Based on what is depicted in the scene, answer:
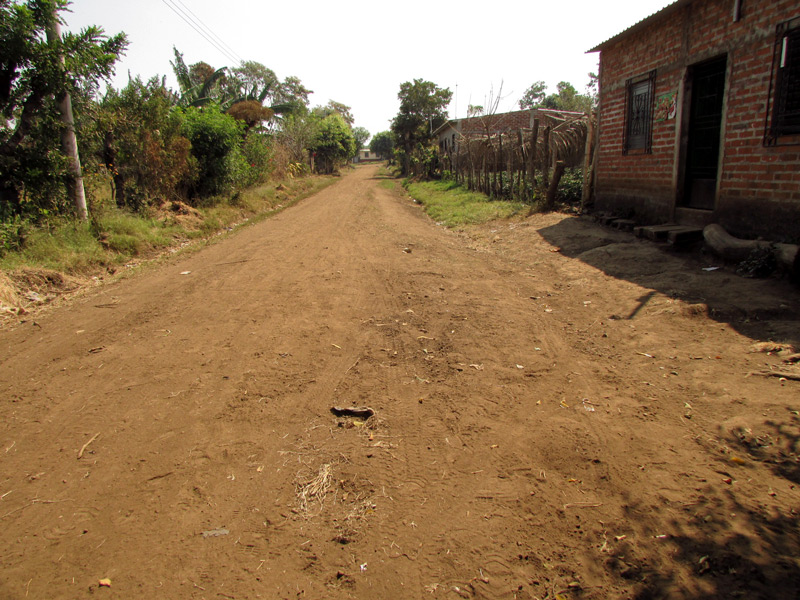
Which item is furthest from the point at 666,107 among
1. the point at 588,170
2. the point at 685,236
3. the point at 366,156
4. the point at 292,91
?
the point at 366,156

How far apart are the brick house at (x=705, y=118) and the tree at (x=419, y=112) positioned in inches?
1276

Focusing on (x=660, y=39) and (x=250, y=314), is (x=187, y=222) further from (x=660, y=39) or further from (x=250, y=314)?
(x=660, y=39)

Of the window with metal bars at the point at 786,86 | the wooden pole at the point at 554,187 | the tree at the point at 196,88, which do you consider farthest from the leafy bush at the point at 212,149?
the window with metal bars at the point at 786,86

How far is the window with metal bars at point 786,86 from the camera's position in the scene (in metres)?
5.93

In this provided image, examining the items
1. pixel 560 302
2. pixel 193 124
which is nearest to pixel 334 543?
pixel 560 302

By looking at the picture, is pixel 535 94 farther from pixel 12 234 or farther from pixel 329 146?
pixel 12 234

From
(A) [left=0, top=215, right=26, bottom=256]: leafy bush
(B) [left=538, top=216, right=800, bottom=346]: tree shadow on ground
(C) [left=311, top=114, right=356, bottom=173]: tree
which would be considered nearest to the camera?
(B) [left=538, top=216, right=800, bottom=346]: tree shadow on ground

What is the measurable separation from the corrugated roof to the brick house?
23mm

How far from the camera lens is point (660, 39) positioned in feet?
27.6

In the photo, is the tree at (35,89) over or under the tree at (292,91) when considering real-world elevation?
under

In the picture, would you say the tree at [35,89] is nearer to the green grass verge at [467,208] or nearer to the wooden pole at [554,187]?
the green grass verge at [467,208]

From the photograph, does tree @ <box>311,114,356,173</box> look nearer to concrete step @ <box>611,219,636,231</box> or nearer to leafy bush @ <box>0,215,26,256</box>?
leafy bush @ <box>0,215,26,256</box>

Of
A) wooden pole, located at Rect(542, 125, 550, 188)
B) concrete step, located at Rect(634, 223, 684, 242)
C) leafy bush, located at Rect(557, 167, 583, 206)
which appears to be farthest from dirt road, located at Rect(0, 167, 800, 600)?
wooden pole, located at Rect(542, 125, 550, 188)

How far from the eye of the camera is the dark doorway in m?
7.51
